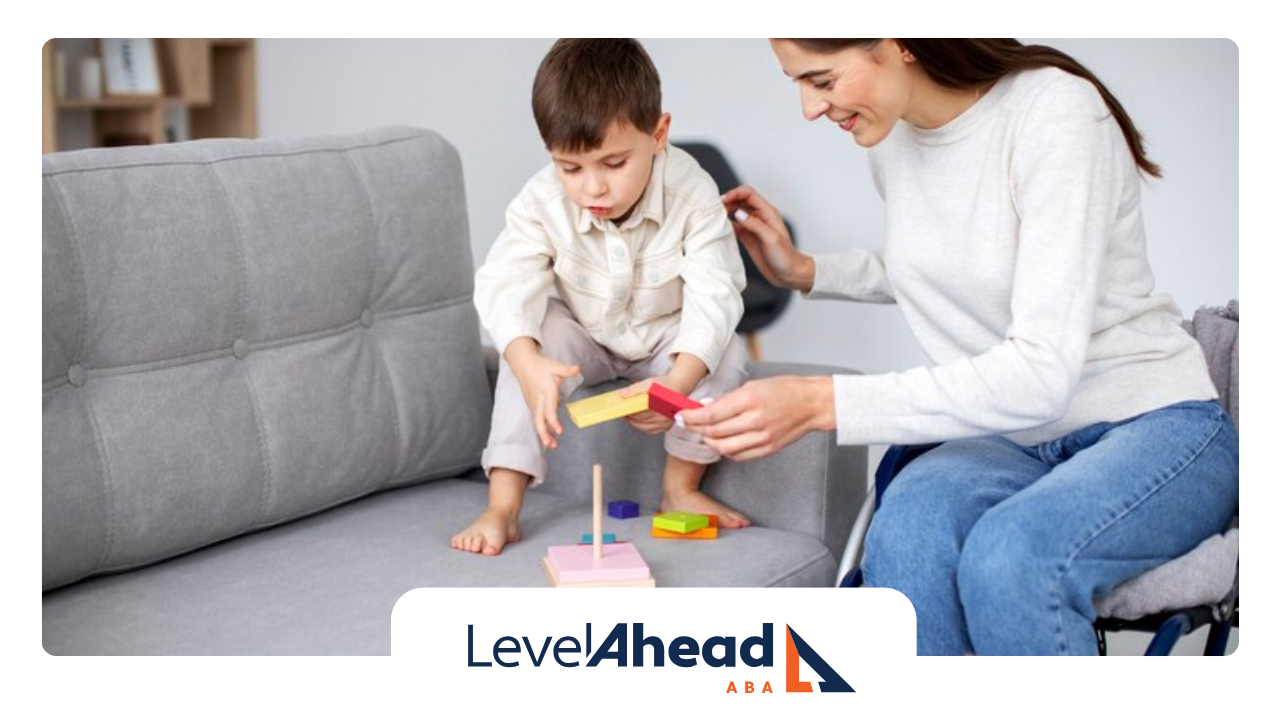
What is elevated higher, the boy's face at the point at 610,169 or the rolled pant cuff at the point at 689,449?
the boy's face at the point at 610,169

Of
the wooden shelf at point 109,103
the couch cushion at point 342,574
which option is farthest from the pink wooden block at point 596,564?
the wooden shelf at point 109,103

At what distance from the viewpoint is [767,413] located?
112 cm

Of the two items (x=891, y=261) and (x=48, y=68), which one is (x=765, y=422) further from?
(x=48, y=68)

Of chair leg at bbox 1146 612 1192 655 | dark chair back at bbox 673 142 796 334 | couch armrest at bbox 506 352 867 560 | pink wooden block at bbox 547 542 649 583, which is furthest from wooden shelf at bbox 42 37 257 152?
chair leg at bbox 1146 612 1192 655

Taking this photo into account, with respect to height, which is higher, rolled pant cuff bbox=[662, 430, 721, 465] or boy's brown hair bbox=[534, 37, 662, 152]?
boy's brown hair bbox=[534, 37, 662, 152]

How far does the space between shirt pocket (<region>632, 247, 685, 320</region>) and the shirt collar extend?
0.14 ft

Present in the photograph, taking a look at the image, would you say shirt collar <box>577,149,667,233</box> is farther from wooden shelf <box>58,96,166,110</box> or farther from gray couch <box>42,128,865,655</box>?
wooden shelf <box>58,96,166,110</box>

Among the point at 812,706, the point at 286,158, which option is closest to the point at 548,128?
A: the point at 286,158

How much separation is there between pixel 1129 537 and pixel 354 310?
777mm

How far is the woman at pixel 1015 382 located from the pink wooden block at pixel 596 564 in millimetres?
144

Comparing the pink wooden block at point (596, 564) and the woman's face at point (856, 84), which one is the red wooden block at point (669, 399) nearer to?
the pink wooden block at point (596, 564)

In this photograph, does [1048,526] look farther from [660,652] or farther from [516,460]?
[516,460]

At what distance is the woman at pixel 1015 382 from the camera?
108cm

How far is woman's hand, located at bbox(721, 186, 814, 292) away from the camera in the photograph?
4.55 ft
